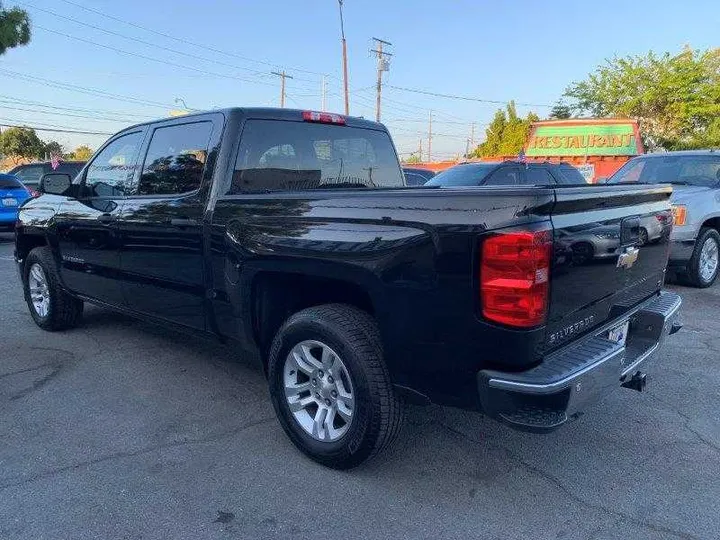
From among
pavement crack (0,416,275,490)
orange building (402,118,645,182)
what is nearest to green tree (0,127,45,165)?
orange building (402,118,645,182)

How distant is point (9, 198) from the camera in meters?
13.0

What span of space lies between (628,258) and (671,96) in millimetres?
31357

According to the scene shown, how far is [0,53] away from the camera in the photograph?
1767 centimetres

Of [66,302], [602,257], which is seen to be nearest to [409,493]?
[602,257]

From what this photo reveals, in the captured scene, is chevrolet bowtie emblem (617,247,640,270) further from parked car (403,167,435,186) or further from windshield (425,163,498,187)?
parked car (403,167,435,186)

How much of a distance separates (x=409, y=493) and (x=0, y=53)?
2009 centimetres

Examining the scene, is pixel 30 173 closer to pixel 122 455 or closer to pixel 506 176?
pixel 506 176

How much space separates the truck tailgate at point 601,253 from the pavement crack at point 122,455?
1.94m

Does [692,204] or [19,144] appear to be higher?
[19,144]

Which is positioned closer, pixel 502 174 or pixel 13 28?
pixel 502 174

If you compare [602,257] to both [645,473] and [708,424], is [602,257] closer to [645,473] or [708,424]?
[645,473]

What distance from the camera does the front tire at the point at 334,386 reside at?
278 centimetres

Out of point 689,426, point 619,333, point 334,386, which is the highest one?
point 619,333

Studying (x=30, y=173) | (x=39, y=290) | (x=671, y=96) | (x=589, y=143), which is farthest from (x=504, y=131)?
(x=39, y=290)
